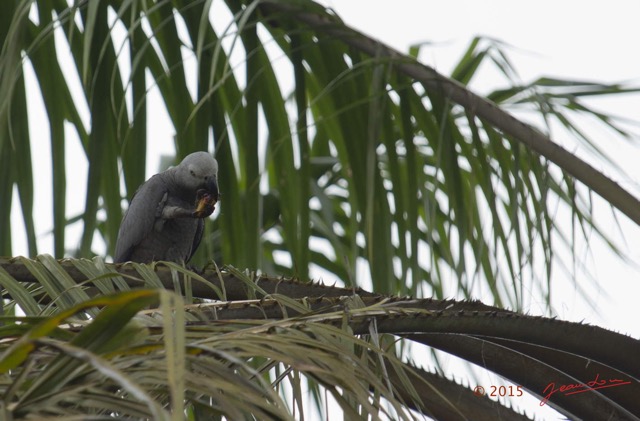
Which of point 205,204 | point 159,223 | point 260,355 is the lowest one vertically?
point 260,355

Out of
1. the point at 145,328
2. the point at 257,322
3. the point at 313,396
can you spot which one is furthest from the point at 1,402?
the point at 313,396

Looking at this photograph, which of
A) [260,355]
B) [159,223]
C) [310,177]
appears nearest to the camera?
[260,355]

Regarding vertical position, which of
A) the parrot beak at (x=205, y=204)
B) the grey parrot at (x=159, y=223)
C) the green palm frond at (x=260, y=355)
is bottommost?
the green palm frond at (x=260, y=355)

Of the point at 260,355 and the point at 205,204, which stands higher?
the point at 205,204

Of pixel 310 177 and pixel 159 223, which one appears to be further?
pixel 159 223

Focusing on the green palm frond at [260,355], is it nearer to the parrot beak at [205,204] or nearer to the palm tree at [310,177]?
the palm tree at [310,177]

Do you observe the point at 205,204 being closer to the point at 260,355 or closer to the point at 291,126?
the point at 291,126

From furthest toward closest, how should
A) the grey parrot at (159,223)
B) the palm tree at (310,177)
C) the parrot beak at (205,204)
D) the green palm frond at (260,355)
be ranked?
the grey parrot at (159,223), the parrot beak at (205,204), the palm tree at (310,177), the green palm frond at (260,355)

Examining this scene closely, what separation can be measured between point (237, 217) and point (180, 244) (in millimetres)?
1166

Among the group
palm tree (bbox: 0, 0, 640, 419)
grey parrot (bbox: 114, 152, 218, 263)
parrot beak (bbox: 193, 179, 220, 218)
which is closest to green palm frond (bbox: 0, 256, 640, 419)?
palm tree (bbox: 0, 0, 640, 419)

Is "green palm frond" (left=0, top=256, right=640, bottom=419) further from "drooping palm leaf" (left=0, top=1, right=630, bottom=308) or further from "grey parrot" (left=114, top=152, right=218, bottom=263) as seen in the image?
"grey parrot" (left=114, top=152, right=218, bottom=263)

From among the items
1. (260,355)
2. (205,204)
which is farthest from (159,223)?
(260,355)

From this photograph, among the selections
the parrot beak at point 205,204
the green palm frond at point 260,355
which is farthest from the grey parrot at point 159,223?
the green palm frond at point 260,355

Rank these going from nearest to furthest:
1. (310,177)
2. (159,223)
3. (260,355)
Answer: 1. (260,355)
2. (310,177)
3. (159,223)
